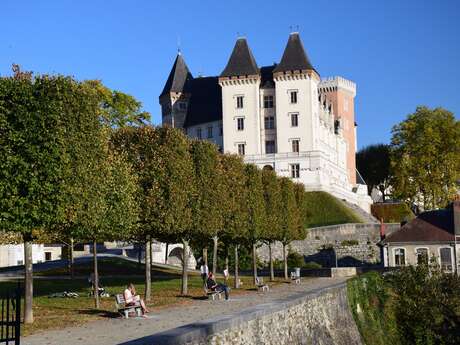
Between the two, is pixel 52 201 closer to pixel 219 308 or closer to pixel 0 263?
pixel 219 308

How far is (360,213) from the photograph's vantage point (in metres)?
84.5

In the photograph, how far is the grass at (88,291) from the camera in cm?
2244

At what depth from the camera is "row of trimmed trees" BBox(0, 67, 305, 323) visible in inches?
854

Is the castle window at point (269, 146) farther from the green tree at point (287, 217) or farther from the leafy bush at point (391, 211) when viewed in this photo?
the green tree at point (287, 217)

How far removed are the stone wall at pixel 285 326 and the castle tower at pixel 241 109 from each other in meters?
60.5

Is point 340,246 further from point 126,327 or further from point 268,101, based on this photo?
point 126,327

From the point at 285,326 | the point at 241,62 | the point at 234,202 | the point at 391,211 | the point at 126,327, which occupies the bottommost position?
the point at 126,327

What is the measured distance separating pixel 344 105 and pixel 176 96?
26.1 metres

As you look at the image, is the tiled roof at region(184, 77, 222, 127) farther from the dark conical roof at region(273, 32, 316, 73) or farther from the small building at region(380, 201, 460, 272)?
the small building at region(380, 201, 460, 272)

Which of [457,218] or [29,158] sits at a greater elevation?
[29,158]

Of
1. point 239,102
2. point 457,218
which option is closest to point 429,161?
point 457,218

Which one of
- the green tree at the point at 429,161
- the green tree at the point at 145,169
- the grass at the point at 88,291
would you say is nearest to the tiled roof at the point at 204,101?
the green tree at the point at 429,161

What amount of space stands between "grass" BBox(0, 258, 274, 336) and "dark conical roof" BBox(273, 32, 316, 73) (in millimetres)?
37947

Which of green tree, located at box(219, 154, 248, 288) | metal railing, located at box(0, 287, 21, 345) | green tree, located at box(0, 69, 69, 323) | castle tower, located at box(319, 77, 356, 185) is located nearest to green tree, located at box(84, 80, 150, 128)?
green tree, located at box(219, 154, 248, 288)
